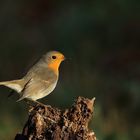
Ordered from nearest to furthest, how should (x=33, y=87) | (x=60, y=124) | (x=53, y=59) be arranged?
(x=60, y=124) < (x=33, y=87) < (x=53, y=59)

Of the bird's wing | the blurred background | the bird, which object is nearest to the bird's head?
the bird

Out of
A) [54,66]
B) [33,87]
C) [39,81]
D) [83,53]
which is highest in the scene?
[83,53]

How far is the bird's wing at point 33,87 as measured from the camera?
9.62m

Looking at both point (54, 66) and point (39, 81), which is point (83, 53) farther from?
point (39, 81)

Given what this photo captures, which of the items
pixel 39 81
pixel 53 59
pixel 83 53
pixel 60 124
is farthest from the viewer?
pixel 83 53

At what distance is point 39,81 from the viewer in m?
9.95

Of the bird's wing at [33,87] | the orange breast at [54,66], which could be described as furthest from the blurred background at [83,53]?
the bird's wing at [33,87]

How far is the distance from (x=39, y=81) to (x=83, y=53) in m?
6.11

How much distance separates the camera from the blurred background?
12594 mm

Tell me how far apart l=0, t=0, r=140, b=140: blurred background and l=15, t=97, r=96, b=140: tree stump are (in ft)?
11.3

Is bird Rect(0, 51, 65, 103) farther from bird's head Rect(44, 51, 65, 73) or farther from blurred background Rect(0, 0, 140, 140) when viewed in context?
blurred background Rect(0, 0, 140, 140)

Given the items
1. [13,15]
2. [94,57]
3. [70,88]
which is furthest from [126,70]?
[13,15]

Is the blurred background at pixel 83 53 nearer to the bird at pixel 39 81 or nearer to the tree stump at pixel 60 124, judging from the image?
the bird at pixel 39 81

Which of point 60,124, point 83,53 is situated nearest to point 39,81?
point 60,124
